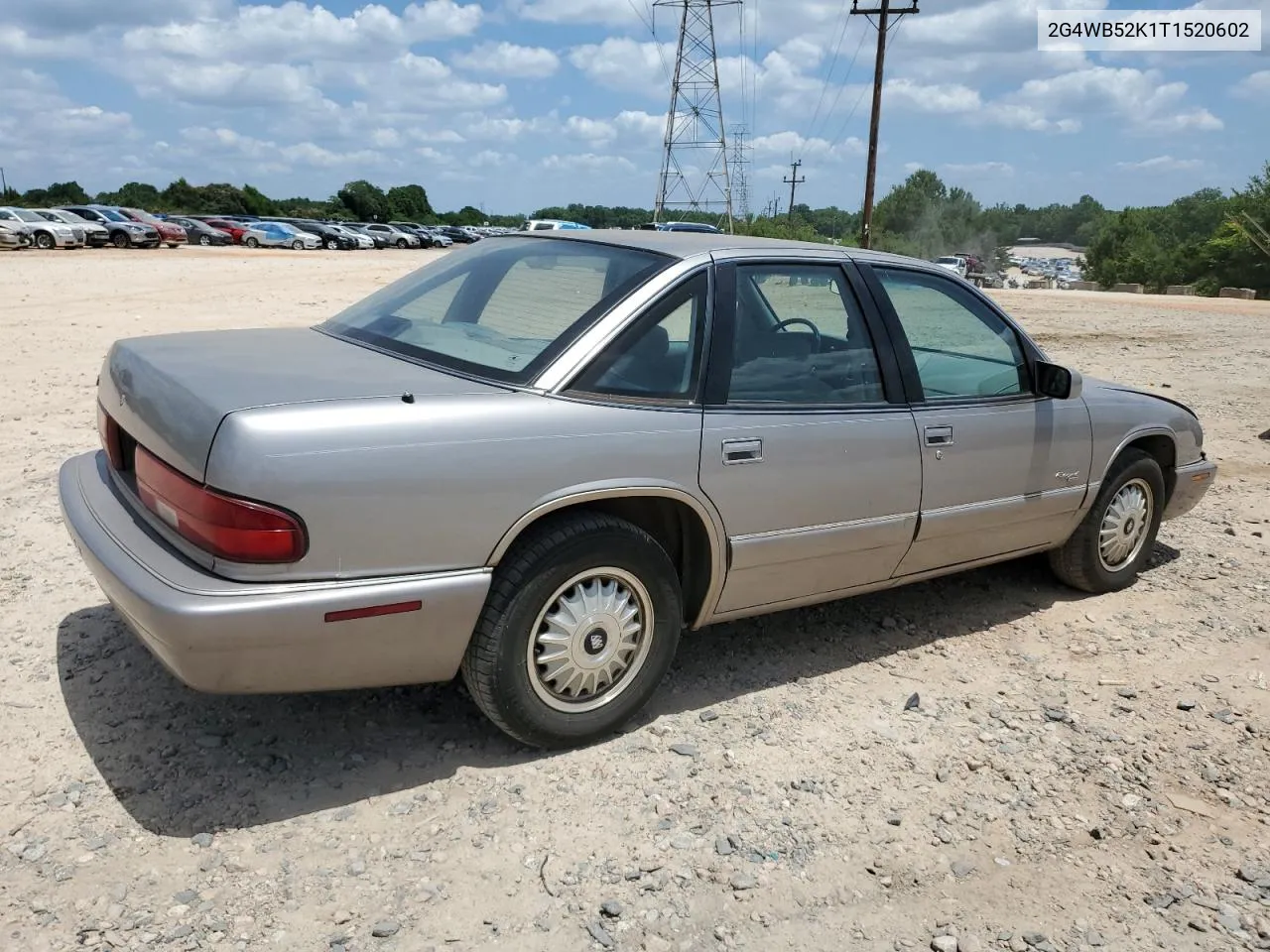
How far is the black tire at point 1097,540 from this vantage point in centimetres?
491

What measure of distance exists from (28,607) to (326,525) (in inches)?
89.1

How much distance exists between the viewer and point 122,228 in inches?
1479

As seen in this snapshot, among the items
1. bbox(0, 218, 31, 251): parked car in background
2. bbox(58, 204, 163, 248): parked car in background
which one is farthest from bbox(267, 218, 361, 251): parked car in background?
bbox(0, 218, 31, 251): parked car in background

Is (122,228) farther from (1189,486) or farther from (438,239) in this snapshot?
(1189,486)

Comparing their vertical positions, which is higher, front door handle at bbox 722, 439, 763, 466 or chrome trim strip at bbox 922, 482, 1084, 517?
front door handle at bbox 722, 439, 763, 466

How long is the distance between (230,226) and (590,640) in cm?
5265

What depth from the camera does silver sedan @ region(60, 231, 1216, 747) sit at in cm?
275

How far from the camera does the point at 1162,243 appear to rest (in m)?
103

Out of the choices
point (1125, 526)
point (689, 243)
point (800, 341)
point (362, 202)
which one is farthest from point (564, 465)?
point (362, 202)

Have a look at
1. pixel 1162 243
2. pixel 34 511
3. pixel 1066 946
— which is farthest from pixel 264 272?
pixel 1162 243

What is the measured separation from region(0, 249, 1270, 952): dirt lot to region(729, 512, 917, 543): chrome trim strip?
0.65 m

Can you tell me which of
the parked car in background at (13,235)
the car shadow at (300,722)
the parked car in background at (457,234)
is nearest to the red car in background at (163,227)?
the parked car in background at (13,235)

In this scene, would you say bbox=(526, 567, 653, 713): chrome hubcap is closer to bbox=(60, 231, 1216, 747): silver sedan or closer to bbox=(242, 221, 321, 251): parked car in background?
bbox=(60, 231, 1216, 747): silver sedan

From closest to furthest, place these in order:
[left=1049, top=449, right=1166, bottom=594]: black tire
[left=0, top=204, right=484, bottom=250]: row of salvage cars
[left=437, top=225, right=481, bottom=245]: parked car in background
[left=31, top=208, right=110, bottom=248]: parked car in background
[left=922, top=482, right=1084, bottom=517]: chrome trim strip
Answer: [left=922, top=482, right=1084, bottom=517]: chrome trim strip
[left=1049, top=449, right=1166, bottom=594]: black tire
[left=0, top=204, right=484, bottom=250]: row of salvage cars
[left=31, top=208, right=110, bottom=248]: parked car in background
[left=437, top=225, right=481, bottom=245]: parked car in background
